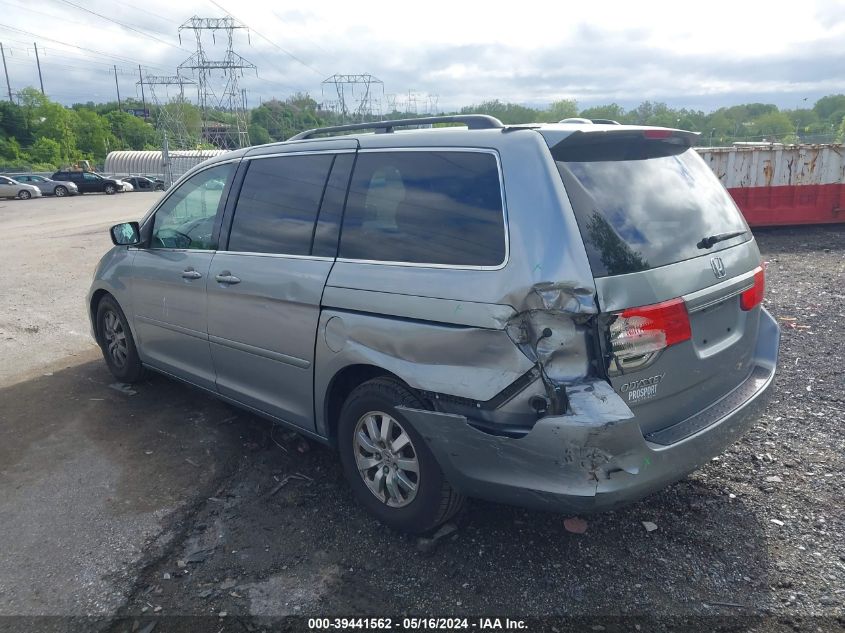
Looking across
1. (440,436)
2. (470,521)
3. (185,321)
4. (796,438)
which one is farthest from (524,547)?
(185,321)

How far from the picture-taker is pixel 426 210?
3164mm

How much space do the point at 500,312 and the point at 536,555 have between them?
50.7 inches

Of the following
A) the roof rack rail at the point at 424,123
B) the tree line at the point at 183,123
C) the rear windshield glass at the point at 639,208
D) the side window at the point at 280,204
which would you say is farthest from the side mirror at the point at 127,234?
the tree line at the point at 183,123

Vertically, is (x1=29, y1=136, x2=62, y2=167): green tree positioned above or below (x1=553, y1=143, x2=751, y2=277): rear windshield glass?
above

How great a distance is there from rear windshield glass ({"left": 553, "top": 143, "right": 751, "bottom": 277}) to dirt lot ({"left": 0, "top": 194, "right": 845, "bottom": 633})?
143 cm

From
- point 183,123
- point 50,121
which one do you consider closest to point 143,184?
point 183,123

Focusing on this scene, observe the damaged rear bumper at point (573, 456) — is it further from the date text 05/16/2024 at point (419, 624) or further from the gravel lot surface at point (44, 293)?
the gravel lot surface at point (44, 293)

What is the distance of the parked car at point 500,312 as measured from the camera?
8.71 ft

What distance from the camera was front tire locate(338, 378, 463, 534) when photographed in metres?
3.10

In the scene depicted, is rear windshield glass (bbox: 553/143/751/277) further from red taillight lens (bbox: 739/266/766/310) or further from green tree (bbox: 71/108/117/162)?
green tree (bbox: 71/108/117/162)

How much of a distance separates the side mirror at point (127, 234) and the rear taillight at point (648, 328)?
390cm

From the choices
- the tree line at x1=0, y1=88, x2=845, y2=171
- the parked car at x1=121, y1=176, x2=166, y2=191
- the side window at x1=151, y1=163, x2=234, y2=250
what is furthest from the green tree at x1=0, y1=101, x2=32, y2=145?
the side window at x1=151, y1=163, x2=234, y2=250

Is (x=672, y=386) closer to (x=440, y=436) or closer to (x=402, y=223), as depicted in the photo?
(x=440, y=436)

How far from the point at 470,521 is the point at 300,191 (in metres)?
2.13
